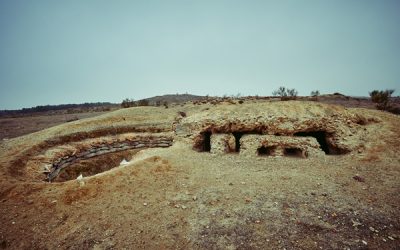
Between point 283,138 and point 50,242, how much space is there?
35.8 feet

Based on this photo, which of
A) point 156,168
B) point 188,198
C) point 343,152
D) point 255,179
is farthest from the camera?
point 343,152

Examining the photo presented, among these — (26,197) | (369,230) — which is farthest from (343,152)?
(26,197)

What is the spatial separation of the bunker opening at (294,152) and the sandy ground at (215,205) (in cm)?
121

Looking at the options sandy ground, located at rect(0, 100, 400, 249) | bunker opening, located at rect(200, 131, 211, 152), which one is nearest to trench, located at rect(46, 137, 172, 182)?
sandy ground, located at rect(0, 100, 400, 249)

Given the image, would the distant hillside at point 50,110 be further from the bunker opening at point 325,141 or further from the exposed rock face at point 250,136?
the bunker opening at point 325,141

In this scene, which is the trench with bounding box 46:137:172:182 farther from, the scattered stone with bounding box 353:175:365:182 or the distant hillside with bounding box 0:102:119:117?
the distant hillside with bounding box 0:102:119:117

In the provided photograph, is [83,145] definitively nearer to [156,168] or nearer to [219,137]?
[156,168]

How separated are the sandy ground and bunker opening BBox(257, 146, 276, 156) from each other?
1215 mm

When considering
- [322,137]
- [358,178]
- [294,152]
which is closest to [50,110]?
[294,152]

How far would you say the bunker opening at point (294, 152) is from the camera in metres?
12.6

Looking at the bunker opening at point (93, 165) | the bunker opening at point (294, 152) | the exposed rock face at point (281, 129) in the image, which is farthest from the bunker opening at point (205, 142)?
the bunker opening at point (294, 152)

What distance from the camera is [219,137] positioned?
13.7 m

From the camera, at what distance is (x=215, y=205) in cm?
775

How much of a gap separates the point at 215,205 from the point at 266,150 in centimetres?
672
